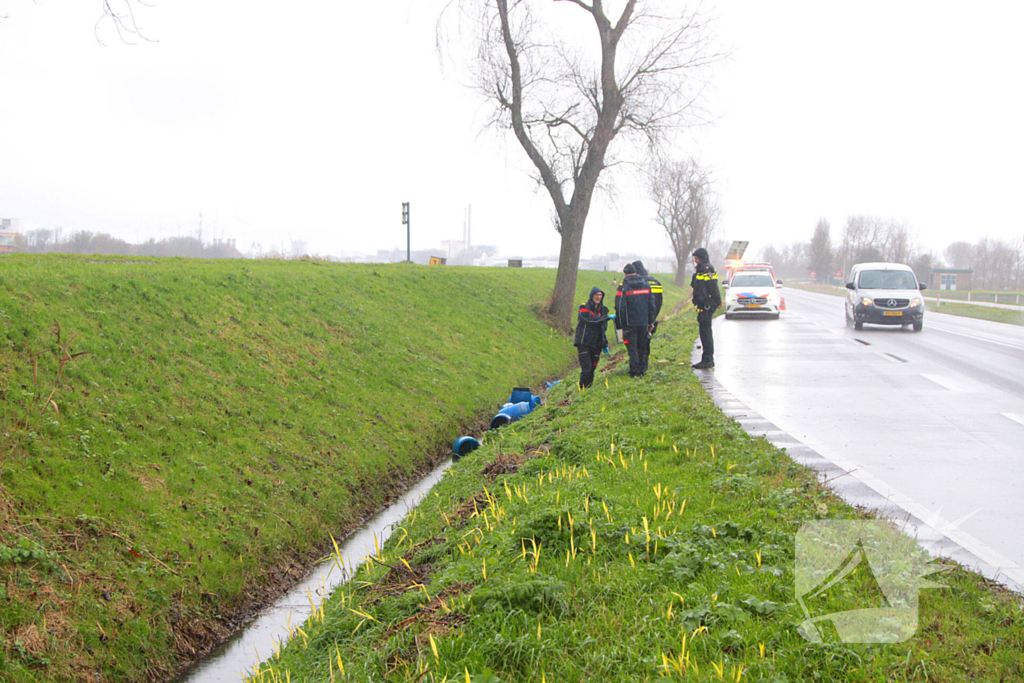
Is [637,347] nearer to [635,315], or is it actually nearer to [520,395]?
[635,315]

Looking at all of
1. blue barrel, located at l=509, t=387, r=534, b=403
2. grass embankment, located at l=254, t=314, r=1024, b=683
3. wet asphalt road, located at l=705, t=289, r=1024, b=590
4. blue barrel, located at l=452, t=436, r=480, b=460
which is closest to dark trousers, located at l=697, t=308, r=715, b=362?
wet asphalt road, located at l=705, t=289, r=1024, b=590

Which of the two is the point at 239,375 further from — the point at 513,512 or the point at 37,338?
the point at 513,512

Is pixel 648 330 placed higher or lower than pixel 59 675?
higher

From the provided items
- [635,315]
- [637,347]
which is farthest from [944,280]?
[635,315]

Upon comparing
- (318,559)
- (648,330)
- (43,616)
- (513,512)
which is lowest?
(318,559)

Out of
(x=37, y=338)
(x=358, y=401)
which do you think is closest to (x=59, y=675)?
(x=37, y=338)

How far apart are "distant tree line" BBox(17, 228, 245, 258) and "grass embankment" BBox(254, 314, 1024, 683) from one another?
1416cm

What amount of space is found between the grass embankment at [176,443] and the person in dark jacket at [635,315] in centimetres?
348

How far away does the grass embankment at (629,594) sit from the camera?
332 cm

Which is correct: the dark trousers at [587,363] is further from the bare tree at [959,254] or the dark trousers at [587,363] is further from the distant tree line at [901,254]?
the bare tree at [959,254]

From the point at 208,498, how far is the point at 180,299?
5295 mm

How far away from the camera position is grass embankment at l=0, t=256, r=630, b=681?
554 cm

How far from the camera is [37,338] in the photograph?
26.5ft

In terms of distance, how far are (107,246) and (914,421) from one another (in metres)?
23.8
